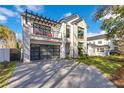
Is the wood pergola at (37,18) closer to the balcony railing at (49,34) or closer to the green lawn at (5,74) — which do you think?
the balcony railing at (49,34)

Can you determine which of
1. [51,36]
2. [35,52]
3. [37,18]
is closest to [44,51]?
[35,52]

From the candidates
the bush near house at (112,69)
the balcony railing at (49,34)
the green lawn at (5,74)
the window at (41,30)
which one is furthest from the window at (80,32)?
the green lawn at (5,74)

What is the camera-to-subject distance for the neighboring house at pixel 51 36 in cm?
1502

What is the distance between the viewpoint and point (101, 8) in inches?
484

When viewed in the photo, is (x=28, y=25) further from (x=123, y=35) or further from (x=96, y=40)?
(x=96, y=40)

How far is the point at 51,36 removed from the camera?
1767cm

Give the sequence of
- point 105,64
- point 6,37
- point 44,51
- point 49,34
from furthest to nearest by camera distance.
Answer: point 6,37 → point 49,34 → point 44,51 → point 105,64

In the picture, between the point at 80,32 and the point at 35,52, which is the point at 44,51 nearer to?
the point at 35,52

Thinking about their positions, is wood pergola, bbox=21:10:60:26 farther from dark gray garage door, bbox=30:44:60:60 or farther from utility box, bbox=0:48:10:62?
utility box, bbox=0:48:10:62

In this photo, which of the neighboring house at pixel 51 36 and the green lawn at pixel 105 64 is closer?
the green lawn at pixel 105 64

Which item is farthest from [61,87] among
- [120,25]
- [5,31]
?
[5,31]

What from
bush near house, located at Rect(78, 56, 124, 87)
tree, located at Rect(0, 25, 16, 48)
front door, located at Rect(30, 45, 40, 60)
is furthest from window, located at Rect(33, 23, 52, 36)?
tree, located at Rect(0, 25, 16, 48)

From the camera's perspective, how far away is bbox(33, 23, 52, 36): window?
1634 centimetres

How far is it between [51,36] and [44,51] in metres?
2.10
